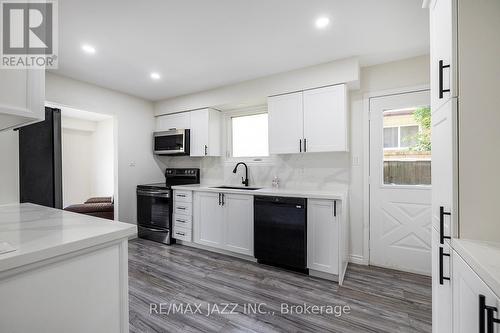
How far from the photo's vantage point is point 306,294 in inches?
85.8

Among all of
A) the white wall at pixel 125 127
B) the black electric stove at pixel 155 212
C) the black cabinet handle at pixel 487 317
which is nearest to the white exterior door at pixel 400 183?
→ the black cabinet handle at pixel 487 317

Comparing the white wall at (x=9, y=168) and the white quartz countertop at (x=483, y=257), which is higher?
the white wall at (x=9, y=168)

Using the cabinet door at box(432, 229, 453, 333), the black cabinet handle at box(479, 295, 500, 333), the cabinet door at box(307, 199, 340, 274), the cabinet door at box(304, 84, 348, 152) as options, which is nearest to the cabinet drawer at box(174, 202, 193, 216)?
the cabinet door at box(307, 199, 340, 274)

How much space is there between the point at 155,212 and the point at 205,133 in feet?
5.10

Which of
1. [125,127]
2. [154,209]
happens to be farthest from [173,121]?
[154,209]

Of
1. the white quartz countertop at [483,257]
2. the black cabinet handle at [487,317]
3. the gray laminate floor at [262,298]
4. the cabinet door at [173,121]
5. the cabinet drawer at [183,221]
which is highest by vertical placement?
the cabinet door at [173,121]

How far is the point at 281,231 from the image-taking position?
2660 mm

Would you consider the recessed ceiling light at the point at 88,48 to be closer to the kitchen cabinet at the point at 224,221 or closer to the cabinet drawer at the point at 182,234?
the kitchen cabinet at the point at 224,221

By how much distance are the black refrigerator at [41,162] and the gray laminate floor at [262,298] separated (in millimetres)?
1239

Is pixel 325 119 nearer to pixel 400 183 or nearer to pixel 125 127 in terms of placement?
pixel 400 183

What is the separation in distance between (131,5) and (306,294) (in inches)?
115

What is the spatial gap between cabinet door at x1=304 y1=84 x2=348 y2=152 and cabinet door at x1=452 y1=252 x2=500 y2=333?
1.79m

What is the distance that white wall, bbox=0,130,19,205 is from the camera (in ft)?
5.28

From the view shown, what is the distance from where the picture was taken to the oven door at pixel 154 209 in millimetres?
3639
